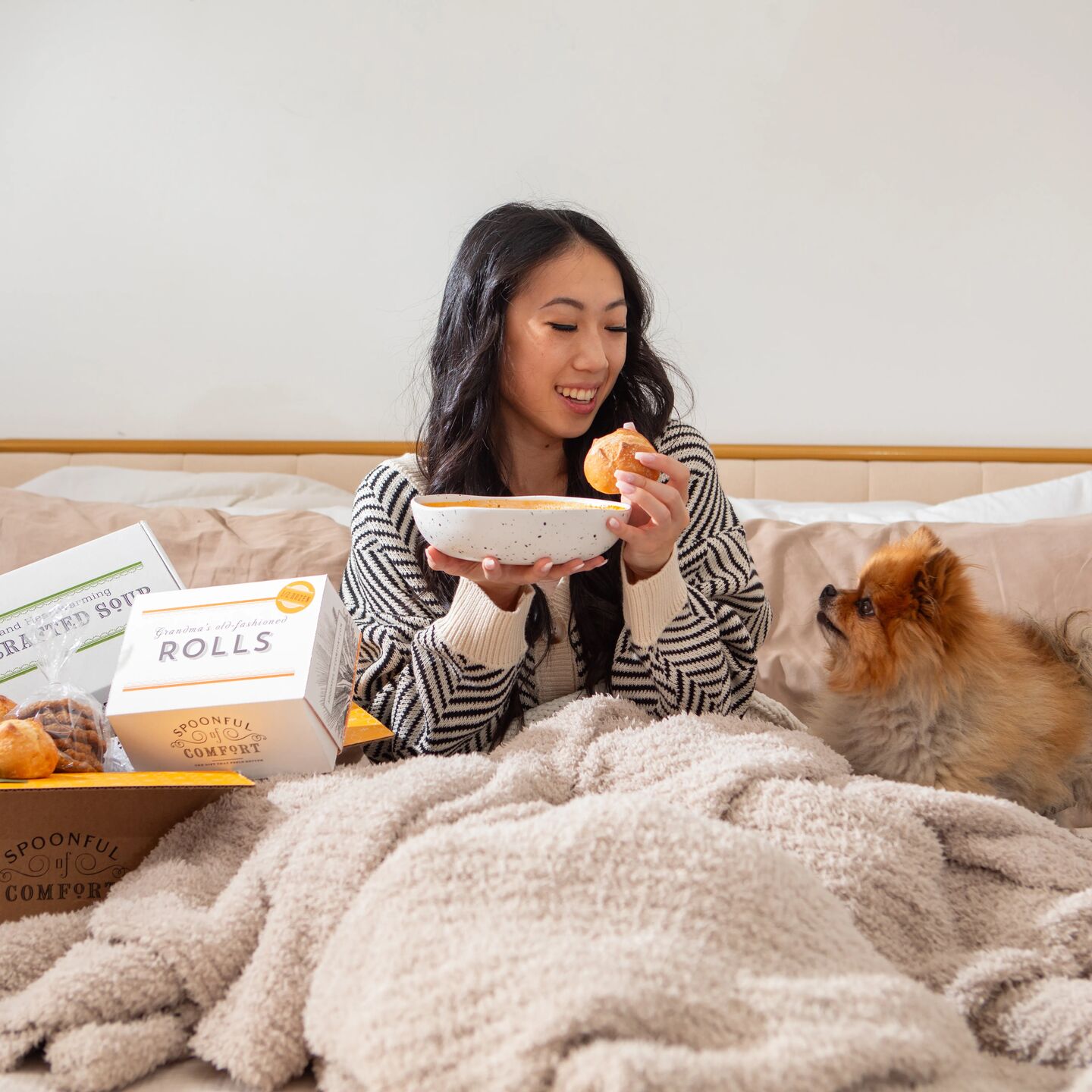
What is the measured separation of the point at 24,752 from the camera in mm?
950

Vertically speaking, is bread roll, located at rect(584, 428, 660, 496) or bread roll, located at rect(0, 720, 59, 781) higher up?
bread roll, located at rect(584, 428, 660, 496)

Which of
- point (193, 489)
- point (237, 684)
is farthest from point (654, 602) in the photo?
point (193, 489)

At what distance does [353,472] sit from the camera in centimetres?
253

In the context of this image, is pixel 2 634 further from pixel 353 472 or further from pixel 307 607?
pixel 353 472

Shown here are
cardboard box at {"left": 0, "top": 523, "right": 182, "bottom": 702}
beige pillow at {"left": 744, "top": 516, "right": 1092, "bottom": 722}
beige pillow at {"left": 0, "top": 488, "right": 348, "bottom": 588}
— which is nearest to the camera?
cardboard box at {"left": 0, "top": 523, "right": 182, "bottom": 702}

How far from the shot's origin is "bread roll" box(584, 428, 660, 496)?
43.9 inches

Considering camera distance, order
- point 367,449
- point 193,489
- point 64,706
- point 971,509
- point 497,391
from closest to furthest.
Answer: point 64,706 → point 497,391 → point 971,509 → point 193,489 → point 367,449

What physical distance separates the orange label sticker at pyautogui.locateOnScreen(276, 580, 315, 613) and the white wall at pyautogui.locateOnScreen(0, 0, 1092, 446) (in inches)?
60.8

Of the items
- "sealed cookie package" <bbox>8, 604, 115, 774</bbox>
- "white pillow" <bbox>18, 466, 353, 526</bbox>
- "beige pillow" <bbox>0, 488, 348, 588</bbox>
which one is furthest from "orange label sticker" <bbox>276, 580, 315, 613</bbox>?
"white pillow" <bbox>18, 466, 353, 526</bbox>

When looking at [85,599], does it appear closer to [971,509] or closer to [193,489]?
[193,489]

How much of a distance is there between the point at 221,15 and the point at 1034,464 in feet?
7.43

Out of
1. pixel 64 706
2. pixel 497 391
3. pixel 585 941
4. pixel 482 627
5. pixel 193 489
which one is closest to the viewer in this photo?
pixel 585 941

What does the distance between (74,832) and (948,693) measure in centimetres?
106

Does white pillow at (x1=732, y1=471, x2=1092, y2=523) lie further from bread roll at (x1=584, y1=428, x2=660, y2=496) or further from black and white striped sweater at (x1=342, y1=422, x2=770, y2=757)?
bread roll at (x1=584, y1=428, x2=660, y2=496)
